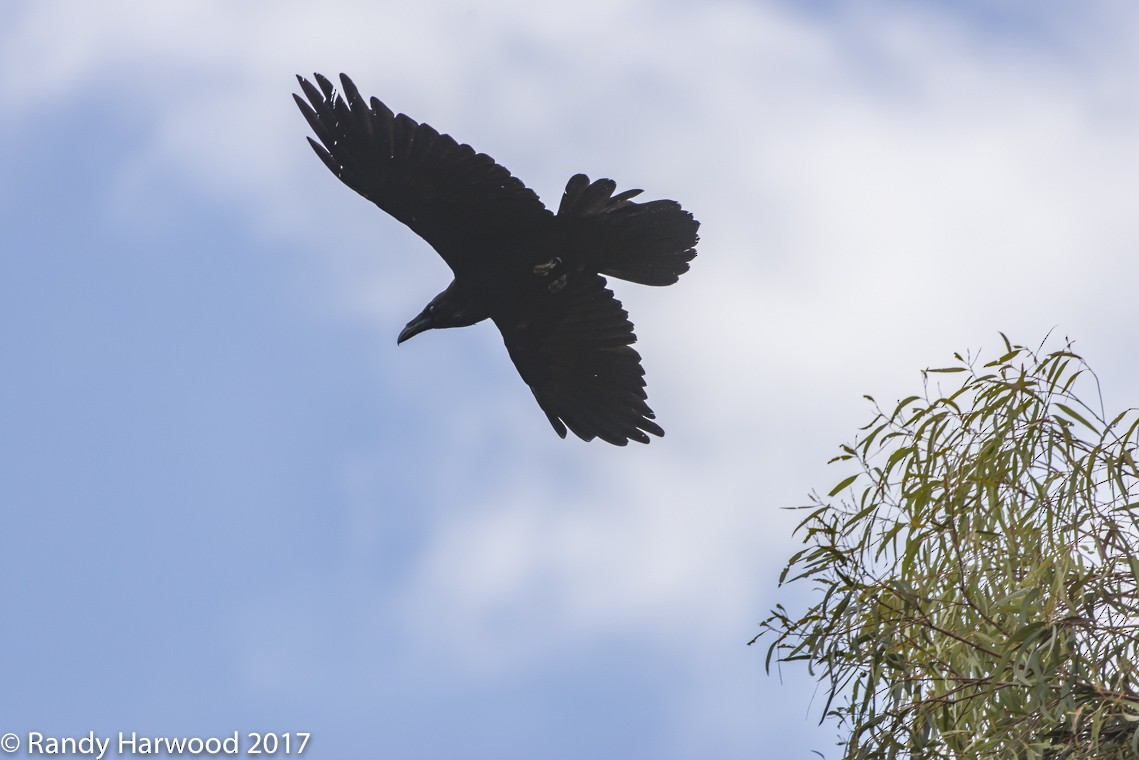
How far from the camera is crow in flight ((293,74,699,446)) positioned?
23.2 feet

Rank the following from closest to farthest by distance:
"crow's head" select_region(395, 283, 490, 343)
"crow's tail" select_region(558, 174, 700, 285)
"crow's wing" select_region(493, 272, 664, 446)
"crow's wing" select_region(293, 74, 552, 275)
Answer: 1. "crow's wing" select_region(293, 74, 552, 275)
2. "crow's tail" select_region(558, 174, 700, 285)
3. "crow's head" select_region(395, 283, 490, 343)
4. "crow's wing" select_region(493, 272, 664, 446)

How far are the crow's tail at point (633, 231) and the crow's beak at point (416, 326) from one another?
1057 mm

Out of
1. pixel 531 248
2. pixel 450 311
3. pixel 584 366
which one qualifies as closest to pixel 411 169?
pixel 531 248

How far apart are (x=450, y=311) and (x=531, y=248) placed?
2.26ft

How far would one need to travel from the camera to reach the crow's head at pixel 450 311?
789 centimetres

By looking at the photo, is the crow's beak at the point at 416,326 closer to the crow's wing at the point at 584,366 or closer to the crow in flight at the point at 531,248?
the crow in flight at the point at 531,248

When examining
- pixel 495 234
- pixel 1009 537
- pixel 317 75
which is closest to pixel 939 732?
pixel 1009 537

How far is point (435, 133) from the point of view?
275 inches

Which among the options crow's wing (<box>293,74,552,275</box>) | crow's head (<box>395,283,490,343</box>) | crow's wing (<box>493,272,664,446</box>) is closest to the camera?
crow's wing (<box>293,74,552,275</box>)

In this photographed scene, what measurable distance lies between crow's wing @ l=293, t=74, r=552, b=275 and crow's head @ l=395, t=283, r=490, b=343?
559mm

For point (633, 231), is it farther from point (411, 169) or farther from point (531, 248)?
point (411, 169)

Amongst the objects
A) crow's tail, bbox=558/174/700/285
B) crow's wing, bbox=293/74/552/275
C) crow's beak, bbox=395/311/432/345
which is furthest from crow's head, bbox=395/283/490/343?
crow's tail, bbox=558/174/700/285

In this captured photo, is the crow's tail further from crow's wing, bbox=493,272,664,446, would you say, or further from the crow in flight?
crow's wing, bbox=493,272,664,446

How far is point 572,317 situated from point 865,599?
376cm
